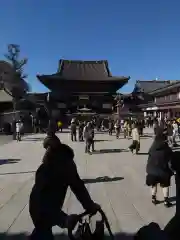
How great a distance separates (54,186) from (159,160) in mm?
3564

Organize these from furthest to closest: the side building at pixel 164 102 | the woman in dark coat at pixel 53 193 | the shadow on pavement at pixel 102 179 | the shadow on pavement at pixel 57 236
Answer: the side building at pixel 164 102 < the shadow on pavement at pixel 102 179 < the shadow on pavement at pixel 57 236 < the woman in dark coat at pixel 53 193

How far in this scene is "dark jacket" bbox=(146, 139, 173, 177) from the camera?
5.75m

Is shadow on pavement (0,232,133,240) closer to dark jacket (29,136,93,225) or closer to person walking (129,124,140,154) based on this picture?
dark jacket (29,136,93,225)

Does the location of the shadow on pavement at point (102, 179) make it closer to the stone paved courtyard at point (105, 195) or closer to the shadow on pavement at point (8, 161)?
the stone paved courtyard at point (105, 195)

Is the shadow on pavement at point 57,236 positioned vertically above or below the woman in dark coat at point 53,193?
below

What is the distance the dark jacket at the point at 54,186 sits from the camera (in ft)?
8.35

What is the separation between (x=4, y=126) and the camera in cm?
3012

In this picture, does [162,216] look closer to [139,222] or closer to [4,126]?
[139,222]

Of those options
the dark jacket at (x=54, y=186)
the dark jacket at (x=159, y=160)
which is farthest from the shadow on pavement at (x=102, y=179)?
the dark jacket at (x=54, y=186)

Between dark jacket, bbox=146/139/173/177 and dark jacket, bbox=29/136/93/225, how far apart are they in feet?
11.1

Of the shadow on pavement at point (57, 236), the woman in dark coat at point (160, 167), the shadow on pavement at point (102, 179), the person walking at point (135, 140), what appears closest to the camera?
the shadow on pavement at point (57, 236)

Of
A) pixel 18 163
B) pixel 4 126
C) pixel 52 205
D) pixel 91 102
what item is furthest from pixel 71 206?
pixel 91 102

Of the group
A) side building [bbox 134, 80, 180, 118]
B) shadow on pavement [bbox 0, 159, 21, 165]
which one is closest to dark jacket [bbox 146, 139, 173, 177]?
shadow on pavement [bbox 0, 159, 21, 165]

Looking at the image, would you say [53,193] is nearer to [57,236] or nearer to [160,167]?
[57,236]
